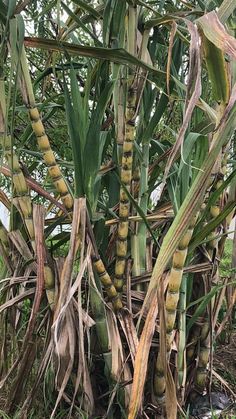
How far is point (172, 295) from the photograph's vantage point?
44.0 inches

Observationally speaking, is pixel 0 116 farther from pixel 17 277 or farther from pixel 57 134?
pixel 57 134

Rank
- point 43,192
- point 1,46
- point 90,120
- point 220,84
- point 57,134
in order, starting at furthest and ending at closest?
1. point 57,134
2. point 43,192
3. point 90,120
4. point 1,46
5. point 220,84

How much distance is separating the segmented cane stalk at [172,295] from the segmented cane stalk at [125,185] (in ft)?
0.42

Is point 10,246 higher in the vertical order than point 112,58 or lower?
lower

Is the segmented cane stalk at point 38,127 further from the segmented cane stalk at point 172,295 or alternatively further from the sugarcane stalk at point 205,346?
the sugarcane stalk at point 205,346

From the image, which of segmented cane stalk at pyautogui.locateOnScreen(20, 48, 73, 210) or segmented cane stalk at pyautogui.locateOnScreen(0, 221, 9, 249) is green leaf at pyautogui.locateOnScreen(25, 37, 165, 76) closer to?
segmented cane stalk at pyautogui.locateOnScreen(20, 48, 73, 210)

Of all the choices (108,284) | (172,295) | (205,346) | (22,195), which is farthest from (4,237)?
(205,346)

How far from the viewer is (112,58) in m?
0.98

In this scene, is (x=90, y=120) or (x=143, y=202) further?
(x=143, y=202)

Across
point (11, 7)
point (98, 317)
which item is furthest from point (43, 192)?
point (11, 7)

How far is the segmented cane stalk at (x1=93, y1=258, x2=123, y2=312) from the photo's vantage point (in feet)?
3.64

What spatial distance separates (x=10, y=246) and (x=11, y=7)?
1.90 ft

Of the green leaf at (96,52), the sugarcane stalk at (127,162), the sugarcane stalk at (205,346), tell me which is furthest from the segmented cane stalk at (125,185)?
the sugarcane stalk at (205,346)

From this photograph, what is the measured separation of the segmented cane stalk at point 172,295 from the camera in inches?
41.8
